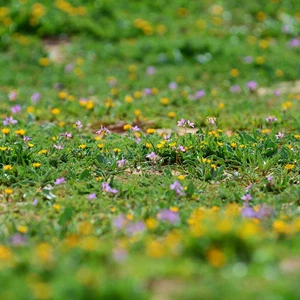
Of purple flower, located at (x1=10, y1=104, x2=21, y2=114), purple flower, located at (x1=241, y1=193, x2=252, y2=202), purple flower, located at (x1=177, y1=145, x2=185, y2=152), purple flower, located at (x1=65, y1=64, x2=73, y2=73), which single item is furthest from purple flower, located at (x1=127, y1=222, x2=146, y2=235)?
purple flower, located at (x1=65, y1=64, x2=73, y2=73)

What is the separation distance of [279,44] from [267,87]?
206 cm

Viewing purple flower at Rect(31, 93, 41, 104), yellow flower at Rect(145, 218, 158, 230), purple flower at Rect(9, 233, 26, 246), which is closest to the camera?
purple flower at Rect(9, 233, 26, 246)

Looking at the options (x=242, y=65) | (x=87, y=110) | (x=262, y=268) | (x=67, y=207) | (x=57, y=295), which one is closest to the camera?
(x=57, y=295)

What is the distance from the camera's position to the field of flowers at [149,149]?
9.04ft

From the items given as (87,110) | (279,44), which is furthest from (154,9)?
(87,110)

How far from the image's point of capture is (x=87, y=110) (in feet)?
21.5

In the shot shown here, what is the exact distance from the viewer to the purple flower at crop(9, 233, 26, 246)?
3243mm

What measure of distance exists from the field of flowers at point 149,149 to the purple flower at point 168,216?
0.04ft

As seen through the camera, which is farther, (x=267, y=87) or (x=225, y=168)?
(x=267, y=87)

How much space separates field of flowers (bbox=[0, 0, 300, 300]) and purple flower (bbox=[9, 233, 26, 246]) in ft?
0.10

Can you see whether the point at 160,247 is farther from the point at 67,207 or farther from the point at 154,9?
the point at 154,9

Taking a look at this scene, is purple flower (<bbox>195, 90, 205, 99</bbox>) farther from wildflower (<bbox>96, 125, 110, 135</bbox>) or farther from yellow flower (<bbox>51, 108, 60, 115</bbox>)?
wildflower (<bbox>96, 125, 110, 135</bbox>)

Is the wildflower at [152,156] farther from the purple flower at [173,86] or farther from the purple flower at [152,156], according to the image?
the purple flower at [173,86]

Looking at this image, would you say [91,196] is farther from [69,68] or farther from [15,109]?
[69,68]
